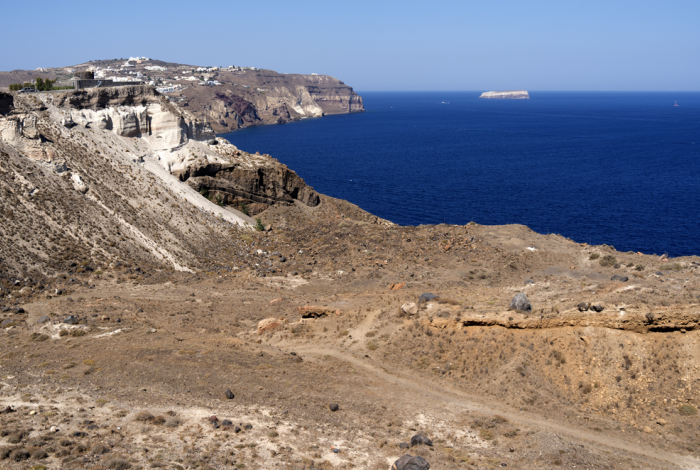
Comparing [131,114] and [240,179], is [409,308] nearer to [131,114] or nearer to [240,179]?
[240,179]

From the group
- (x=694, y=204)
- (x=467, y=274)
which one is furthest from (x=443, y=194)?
(x=467, y=274)

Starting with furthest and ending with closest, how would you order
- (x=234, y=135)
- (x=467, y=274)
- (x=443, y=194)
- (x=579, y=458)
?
(x=234, y=135) < (x=443, y=194) < (x=467, y=274) < (x=579, y=458)

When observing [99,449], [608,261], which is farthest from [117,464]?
[608,261]

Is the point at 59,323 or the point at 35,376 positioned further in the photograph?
the point at 59,323

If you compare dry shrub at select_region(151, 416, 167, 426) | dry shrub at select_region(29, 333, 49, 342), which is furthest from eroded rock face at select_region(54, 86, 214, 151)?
dry shrub at select_region(151, 416, 167, 426)

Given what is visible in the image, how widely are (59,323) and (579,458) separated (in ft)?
84.1

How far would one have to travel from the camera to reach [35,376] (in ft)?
70.6

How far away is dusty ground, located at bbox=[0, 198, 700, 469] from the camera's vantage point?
17.0 meters

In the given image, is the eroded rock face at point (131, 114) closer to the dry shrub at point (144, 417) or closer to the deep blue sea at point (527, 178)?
the deep blue sea at point (527, 178)

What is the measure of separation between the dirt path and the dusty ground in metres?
0.10

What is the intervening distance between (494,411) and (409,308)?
27.6 feet

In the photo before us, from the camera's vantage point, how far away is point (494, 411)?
20625mm

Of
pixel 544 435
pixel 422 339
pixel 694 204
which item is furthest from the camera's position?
pixel 694 204

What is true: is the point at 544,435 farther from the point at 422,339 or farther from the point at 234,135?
the point at 234,135
